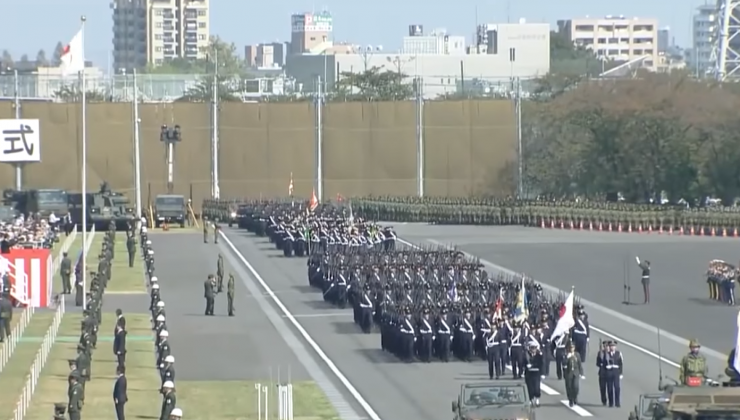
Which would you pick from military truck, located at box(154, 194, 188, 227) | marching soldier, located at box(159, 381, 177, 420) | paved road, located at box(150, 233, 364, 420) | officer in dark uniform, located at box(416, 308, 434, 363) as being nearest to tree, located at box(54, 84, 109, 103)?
military truck, located at box(154, 194, 188, 227)

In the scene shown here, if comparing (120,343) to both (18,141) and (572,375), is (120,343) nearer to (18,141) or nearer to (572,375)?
(572,375)

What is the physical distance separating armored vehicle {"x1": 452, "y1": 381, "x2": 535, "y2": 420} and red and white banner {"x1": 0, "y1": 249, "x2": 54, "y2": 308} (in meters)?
20.6

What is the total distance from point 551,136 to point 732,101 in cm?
877

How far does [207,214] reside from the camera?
75062mm

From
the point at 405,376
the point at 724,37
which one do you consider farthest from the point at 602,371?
the point at 724,37

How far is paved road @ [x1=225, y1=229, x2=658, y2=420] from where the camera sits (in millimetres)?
26906

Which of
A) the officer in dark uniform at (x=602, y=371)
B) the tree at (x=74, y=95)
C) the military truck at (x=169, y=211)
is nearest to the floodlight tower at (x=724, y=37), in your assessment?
the tree at (x=74, y=95)

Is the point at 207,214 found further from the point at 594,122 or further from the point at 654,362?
the point at 654,362

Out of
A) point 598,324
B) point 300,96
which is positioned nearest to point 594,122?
point 300,96

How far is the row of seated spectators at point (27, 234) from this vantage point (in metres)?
47.2

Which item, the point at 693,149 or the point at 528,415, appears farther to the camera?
the point at 693,149

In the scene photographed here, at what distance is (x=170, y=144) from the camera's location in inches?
3169

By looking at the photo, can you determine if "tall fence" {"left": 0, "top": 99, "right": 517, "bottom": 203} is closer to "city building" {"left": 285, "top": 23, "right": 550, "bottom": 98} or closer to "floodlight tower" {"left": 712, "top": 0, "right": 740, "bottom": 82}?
"floodlight tower" {"left": 712, "top": 0, "right": 740, "bottom": 82}

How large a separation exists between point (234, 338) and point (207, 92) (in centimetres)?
5965
